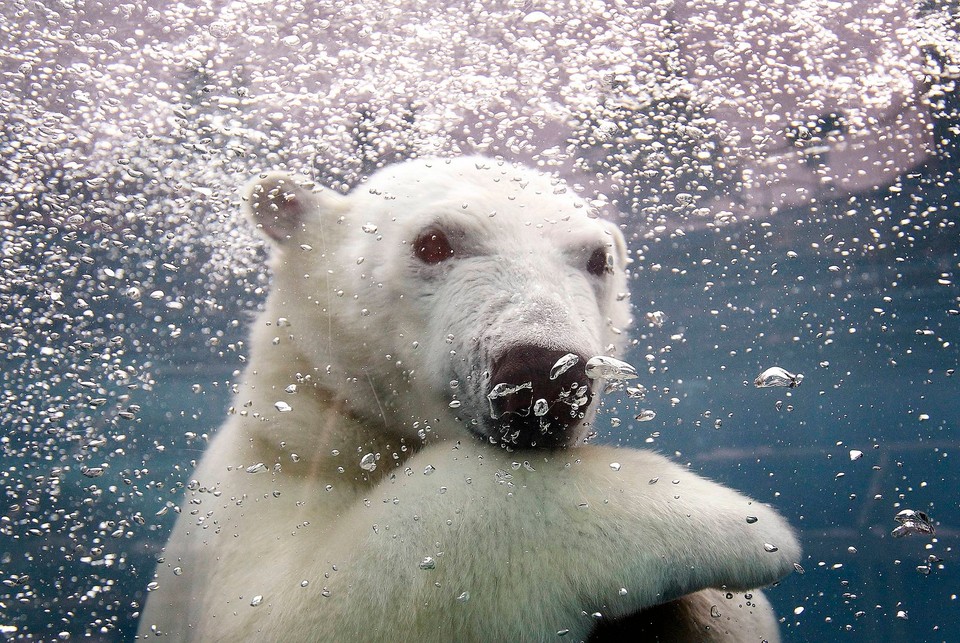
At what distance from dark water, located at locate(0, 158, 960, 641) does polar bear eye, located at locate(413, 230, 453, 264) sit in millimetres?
766

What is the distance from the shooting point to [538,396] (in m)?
1.31

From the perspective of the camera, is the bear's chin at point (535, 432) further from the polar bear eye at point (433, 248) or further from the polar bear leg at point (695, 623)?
the polar bear eye at point (433, 248)

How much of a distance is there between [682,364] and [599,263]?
12323 millimetres

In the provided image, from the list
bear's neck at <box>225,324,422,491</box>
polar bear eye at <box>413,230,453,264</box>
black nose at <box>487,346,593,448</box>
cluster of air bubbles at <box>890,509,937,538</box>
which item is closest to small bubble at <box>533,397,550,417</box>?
black nose at <box>487,346,593,448</box>

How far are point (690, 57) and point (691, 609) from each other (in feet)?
8.27

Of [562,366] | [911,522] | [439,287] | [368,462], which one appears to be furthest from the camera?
[911,522]

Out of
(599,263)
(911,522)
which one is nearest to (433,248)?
(599,263)

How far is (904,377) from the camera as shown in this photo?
16.5 m

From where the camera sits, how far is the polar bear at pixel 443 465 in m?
1.27

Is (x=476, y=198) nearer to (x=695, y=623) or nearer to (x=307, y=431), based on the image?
(x=307, y=431)

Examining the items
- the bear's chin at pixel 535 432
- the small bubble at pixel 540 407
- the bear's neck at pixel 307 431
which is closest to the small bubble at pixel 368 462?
the bear's neck at pixel 307 431

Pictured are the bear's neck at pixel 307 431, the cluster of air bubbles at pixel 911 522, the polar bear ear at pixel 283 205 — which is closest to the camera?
the bear's neck at pixel 307 431

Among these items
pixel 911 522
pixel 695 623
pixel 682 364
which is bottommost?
pixel 682 364

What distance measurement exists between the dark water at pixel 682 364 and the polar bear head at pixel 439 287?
390 mm
